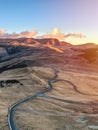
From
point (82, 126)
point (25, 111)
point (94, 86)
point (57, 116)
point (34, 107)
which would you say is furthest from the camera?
point (94, 86)

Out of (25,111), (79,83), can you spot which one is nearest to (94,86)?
(79,83)

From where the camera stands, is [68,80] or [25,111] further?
[68,80]

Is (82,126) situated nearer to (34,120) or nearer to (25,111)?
(34,120)

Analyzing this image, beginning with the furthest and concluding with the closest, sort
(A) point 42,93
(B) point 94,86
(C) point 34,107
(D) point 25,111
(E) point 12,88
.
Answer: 1. (B) point 94,86
2. (E) point 12,88
3. (A) point 42,93
4. (C) point 34,107
5. (D) point 25,111

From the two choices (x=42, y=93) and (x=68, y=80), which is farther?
(x=68, y=80)

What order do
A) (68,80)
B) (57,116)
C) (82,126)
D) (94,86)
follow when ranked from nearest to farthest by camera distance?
(82,126), (57,116), (94,86), (68,80)

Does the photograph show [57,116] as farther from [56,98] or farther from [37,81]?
[37,81]

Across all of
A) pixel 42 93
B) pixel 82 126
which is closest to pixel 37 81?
pixel 42 93

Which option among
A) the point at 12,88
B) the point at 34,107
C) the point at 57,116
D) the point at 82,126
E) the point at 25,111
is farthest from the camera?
the point at 12,88
